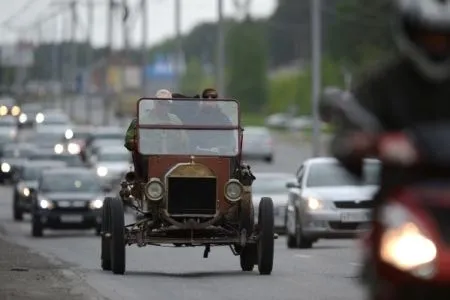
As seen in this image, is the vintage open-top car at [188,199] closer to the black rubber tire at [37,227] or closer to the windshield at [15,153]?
the black rubber tire at [37,227]

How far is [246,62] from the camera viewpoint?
17212 centimetres

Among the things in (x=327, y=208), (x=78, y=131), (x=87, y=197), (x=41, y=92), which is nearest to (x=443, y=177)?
(x=327, y=208)

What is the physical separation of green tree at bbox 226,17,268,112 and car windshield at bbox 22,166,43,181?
11882cm

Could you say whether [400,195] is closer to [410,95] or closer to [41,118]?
[410,95]

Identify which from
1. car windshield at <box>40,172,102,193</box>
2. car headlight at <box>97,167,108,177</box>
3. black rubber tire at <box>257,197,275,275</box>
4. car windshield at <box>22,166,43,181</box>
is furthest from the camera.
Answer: car headlight at <box>97,167,108,177</box>

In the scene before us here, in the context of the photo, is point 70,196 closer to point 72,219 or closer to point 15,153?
point 72,219

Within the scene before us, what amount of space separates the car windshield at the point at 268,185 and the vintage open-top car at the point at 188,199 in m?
15.1

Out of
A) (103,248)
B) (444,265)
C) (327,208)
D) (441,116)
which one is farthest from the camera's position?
(327,208)

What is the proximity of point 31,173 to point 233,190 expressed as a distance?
3014 cm

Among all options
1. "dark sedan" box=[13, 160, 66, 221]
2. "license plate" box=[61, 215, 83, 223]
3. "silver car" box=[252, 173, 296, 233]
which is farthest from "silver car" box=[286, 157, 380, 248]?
"dark sedan" box=[13, 160, 66, 221]

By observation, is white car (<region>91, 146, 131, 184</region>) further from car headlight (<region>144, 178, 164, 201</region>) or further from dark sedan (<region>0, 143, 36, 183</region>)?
car headlight (<region>144, 178, 164, 201</region>)

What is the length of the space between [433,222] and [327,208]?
72.9ft

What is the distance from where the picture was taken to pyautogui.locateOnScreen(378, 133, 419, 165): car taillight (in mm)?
7566

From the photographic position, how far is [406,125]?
25.6ft
